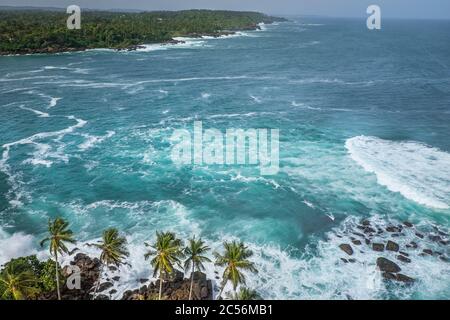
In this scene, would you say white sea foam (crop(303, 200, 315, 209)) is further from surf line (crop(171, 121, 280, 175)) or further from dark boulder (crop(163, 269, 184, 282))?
dark boulder (crop(163, 269, 184, 282))

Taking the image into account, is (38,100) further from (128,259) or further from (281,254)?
(281,254)

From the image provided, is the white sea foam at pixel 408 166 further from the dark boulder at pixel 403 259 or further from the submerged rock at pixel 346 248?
the submerged rock at pixel 346 248

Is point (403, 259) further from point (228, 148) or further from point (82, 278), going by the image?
point (228, 148)

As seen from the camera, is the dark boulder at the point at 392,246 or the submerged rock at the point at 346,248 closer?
the submerged rock at the point at 346,248

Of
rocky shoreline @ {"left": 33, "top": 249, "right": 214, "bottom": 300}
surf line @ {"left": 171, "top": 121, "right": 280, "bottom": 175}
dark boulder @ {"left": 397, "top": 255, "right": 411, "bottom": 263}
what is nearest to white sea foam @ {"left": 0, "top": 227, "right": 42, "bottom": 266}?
rocky shoreline @ {"left": 33, "top": 249, "right": 214, "bottom": 300}

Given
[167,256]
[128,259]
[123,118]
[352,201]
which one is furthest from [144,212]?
[123,118]
